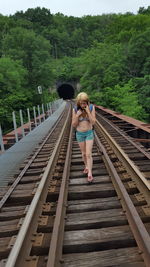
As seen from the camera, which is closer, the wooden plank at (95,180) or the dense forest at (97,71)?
the wooden plank at (95,180)

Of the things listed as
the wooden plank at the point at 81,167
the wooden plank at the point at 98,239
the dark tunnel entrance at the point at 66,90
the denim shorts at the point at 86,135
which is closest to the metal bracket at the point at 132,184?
the denim shorts at the point at 86,135

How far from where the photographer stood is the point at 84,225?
3.76m

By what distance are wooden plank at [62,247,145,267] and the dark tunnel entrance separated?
258 ft

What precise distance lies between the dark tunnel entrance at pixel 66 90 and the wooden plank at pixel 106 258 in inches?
3093

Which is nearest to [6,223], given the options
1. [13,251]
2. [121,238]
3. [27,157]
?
[13,251]

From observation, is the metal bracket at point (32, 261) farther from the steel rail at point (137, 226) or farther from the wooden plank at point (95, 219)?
the steel rail at point (137, 226)

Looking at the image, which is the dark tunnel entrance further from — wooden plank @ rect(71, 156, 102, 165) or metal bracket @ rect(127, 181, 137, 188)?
metal bracket @ rect(127, 181, 137, 188)

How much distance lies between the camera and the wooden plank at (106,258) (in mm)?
2861

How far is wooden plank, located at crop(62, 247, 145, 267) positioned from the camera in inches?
113

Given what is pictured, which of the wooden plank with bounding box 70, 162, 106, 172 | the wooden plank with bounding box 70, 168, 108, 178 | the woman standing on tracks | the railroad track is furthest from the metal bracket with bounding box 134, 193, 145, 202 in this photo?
the wooden plank with bounding box 70, 162, 106, 172

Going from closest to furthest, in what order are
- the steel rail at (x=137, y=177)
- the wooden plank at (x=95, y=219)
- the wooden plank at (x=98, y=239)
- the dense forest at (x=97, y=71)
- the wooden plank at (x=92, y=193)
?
1. the wooden plank at (x=98, y=239)
2. the wooden plank at (x=95, y=219)
3. the steel rail at (x=137, y=177)
4. the wooden plank at (x=92, y=193)
5. the dense forest at (x=97, y=71)

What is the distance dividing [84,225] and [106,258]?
2.74ft

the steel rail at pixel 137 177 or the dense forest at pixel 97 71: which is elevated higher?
the dense forest at pixel 97 71

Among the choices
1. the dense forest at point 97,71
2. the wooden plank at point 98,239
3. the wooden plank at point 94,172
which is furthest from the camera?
Answer: the dense forest at point 97,71
